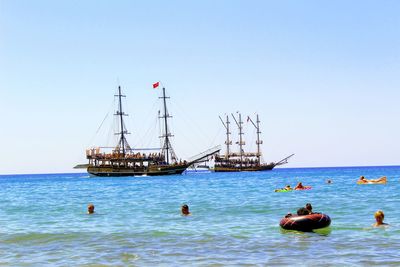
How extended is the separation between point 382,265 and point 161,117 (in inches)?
4289

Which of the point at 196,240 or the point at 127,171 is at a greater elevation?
the point at 127,171

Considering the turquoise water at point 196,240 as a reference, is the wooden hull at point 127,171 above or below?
above

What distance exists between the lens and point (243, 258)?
15031 mm

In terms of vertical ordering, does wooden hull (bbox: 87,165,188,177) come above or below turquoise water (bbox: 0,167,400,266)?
above

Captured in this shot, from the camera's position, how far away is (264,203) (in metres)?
34.5

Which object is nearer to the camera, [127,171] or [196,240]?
[196,240]

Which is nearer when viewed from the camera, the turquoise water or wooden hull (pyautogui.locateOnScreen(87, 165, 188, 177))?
the turquoise water

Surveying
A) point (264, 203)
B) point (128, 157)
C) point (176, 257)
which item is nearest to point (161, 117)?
point (128, 157)

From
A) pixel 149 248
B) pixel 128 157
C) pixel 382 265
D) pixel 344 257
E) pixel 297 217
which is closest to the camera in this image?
pixel 382 265

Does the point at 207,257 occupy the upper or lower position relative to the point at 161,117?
lower

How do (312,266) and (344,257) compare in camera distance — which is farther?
(344,257)

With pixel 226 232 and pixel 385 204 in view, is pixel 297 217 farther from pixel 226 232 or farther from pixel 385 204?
pixel 385 204

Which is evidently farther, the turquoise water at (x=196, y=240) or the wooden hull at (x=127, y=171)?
the wooden hull at (x=127, y=171)

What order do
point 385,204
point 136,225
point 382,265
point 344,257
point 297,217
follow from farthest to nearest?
point 385,204, point 136,225, point 297,217, point 344,257, point 382,265
